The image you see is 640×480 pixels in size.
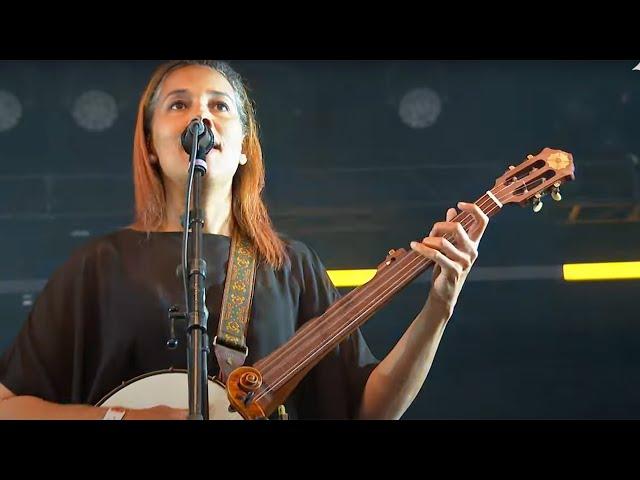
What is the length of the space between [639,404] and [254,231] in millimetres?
1263

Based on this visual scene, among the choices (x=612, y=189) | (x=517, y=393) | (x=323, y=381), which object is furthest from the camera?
(x=612, y=189)

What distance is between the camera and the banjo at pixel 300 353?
118 inches

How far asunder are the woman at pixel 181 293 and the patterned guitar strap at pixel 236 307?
0.08 feet

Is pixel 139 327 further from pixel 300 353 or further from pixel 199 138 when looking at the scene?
pixel 199 138

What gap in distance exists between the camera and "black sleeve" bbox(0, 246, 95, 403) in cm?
321

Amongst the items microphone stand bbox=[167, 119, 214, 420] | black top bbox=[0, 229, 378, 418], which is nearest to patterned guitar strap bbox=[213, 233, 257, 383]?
black top bbox=[0, 229, 378, 418]

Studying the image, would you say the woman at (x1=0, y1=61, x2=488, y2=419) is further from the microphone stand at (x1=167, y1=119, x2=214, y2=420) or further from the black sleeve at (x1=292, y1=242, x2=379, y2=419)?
the microphone stand at (x1=167, y1=119, x2=214, y2=420)

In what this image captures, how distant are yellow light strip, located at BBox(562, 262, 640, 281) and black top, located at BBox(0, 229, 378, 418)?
0.76 m

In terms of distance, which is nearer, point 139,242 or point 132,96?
point 139,242

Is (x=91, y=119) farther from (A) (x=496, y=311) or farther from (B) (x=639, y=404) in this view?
(B) (x=639, y=404)

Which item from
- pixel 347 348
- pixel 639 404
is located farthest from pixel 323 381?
pixel 639 404

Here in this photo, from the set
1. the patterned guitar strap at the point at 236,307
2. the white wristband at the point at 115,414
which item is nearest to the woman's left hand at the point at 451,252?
the patterned guitar strap at the point at 236,307

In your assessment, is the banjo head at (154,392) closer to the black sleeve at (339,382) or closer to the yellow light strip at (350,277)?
the black sleeve at (339,382)

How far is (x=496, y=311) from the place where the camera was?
3.59 meters
